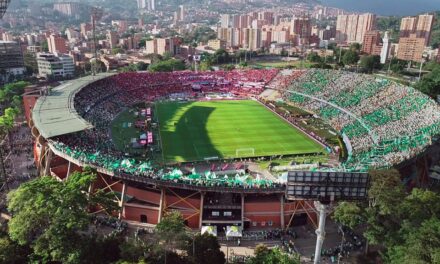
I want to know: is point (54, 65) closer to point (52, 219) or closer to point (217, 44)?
point (217, 44)

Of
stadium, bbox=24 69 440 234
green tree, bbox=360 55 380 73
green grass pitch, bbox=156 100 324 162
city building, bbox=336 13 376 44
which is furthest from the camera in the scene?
city building, bbox=336 13 376 44

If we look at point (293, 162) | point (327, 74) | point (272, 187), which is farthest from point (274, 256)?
point (327, 74)

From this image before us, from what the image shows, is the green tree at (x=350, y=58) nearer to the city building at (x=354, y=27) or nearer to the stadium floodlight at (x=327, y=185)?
the city building at (x=354, y=27)

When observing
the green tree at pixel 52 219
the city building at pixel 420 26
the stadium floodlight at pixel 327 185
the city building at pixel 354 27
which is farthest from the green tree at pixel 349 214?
the city building at pixel 354 27

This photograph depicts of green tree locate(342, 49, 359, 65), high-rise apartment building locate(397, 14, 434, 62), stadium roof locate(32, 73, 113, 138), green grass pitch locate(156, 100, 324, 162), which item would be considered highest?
high-rise apartment building locate(397, 14, 434, 62)

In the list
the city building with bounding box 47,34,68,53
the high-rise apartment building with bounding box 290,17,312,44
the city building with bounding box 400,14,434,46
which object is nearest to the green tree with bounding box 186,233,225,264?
the city building with bounding box 47,34,68,53

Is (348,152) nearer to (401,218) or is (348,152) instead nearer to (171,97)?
(401,218)

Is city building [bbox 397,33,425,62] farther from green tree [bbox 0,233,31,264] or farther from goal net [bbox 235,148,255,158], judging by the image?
green tree [bbox 0,233,31,264]
